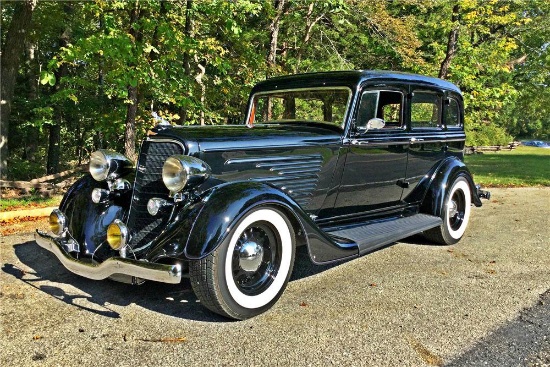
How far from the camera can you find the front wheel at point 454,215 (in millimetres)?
5176

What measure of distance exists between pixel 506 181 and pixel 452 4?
16.7 ft

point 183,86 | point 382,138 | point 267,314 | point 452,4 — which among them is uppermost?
point 452,4

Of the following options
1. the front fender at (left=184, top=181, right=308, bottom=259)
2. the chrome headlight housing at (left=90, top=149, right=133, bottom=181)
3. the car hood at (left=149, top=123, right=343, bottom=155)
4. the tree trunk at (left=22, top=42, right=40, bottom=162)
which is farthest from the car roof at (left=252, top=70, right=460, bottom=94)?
the tree trunk at (left=22, top=42, right=40, bottom=162)

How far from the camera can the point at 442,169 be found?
17.5ft

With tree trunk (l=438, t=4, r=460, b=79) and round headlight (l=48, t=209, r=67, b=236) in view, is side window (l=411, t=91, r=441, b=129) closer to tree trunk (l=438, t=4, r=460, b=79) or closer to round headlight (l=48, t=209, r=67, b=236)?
round headlight (l=48, t=209, r=67, b=236)

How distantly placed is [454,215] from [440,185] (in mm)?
642

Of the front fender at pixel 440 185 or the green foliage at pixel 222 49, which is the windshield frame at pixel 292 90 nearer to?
the front fender at pixel 440 185

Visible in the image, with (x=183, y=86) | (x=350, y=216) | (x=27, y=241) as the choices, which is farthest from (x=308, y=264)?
(x=183, y=86)

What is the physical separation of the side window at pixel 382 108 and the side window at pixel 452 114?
1058 millimetres

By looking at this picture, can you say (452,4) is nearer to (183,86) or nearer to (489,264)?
(183,86)

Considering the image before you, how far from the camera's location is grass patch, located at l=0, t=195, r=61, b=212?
6773 millimetres

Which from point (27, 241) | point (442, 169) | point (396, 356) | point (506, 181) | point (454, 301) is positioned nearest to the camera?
point (396, 356)

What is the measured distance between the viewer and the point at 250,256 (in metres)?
3.16

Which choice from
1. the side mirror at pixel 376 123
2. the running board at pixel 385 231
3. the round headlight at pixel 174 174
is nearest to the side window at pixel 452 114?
the running board at pixel 385 231
